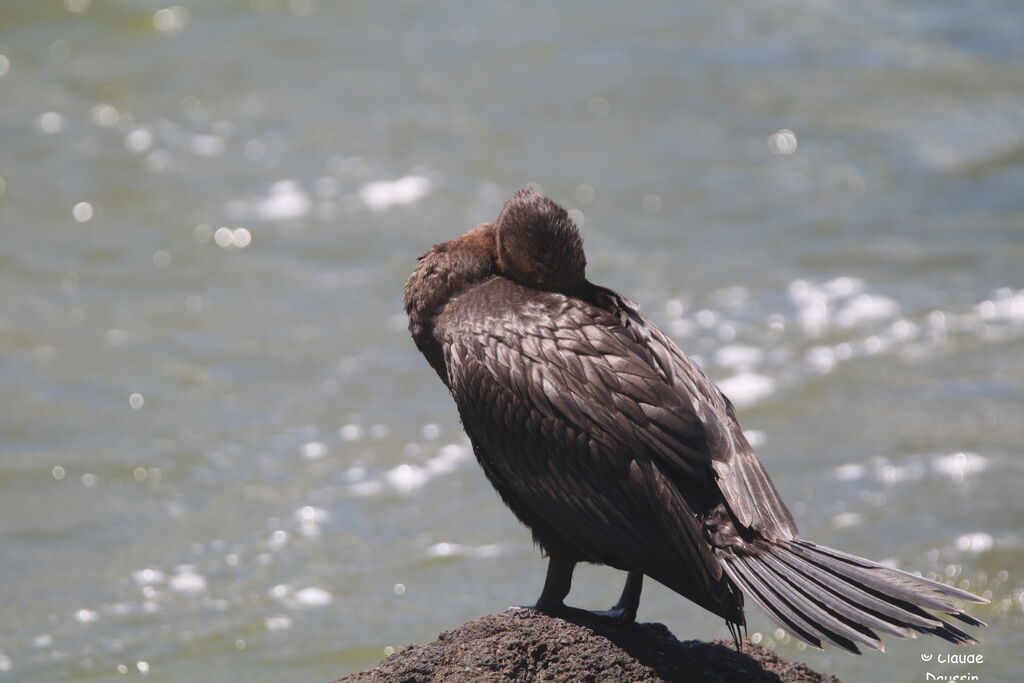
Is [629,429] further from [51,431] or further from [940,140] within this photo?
[940,140]

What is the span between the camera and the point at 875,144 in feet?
43.7

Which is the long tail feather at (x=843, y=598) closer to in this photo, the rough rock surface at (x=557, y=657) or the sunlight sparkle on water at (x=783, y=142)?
the rough rock surface at (x=557, y=657)

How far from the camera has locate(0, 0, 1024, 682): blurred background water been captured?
805 cm

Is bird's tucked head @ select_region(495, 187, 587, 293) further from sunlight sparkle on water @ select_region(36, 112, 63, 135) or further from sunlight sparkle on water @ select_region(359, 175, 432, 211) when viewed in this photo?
sunlight sparkle on water @ select_region(36, 112, 63, 135)

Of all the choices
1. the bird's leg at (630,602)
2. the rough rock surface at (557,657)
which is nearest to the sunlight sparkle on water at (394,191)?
the bird's leg at (630,602)

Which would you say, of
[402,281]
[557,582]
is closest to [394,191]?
[402,281]

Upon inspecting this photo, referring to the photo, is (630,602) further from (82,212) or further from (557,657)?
(82,212)

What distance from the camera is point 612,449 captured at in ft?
15.5

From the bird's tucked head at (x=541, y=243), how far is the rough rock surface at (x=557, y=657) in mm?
1284

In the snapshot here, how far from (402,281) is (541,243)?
6.65 m

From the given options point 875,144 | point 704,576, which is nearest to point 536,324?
point 704,576

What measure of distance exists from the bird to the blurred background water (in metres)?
2.41

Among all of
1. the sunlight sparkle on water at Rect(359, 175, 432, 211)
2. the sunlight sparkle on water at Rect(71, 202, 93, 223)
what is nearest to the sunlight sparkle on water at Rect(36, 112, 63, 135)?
the sunlight sparkle on water at Rect(71, 202, 93, 223)

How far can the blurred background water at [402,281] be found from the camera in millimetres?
8047
